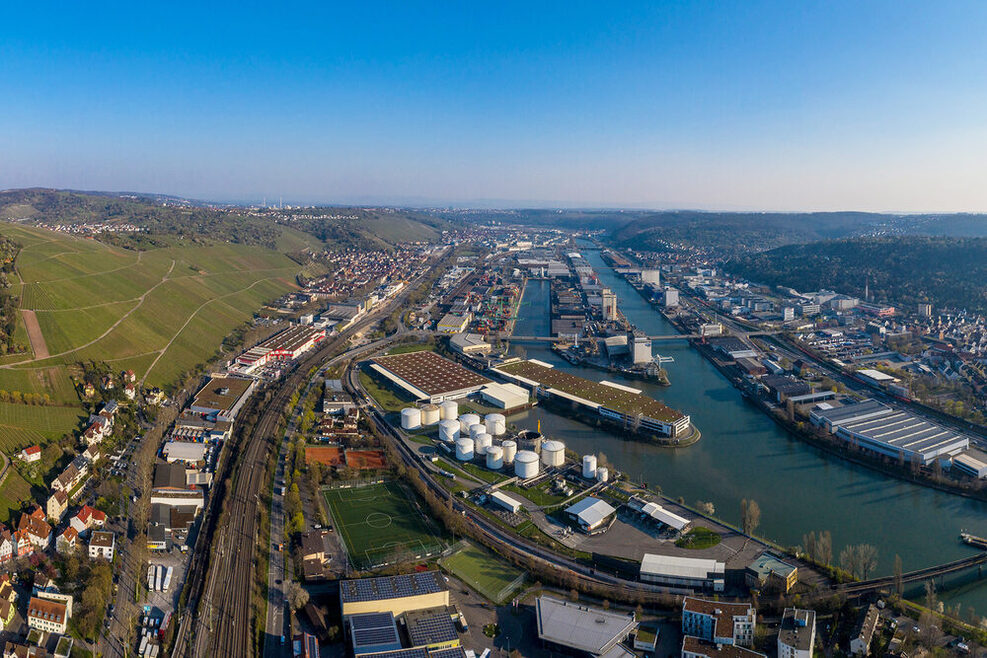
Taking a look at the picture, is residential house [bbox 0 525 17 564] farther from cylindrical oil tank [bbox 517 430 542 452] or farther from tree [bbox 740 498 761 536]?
tree [bbox 740 498 761 536]

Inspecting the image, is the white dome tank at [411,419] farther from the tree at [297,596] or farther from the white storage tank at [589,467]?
the tree at [297,596]

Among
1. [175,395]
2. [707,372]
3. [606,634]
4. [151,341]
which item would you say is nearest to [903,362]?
[707,372]

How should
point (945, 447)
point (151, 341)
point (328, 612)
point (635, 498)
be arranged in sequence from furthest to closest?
point (151, 341) → point (945, 447) → point (635, 498) → point (328, 612)

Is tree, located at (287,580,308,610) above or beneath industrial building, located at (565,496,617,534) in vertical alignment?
beneath

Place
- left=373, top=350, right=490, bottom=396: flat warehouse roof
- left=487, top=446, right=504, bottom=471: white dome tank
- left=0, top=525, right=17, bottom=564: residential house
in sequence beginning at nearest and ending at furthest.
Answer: left=0, top=525, right=17, bottom=564: residential house, left=487, top=446, right=504, bottom=471: white dome tank, left=373, top=350, right=490, bottom=396: flat warehouse roof

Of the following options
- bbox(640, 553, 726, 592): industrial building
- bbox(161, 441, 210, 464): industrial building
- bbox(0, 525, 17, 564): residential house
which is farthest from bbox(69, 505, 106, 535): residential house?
bbox(640, 553, 726, 592): industrial building

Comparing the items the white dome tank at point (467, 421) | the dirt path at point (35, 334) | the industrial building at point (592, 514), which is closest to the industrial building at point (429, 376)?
the white dome tank at point (467, 421)

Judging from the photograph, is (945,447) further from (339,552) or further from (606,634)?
(339,552)

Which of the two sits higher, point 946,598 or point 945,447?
point 945,447
